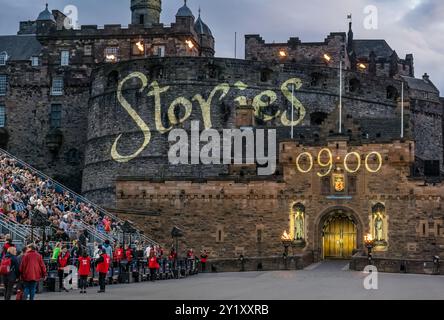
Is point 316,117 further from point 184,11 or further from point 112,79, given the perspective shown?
point 184,11

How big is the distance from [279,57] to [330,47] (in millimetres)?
4403

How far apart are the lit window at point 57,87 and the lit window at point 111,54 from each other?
161 inches

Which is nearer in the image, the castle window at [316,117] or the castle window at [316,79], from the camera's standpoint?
the castle window at [316,117]

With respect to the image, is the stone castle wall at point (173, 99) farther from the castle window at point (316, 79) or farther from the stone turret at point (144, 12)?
the stone turret at point (144, 12)

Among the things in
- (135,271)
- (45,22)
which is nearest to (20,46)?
(45,22)

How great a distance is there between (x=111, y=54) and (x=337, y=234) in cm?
2823

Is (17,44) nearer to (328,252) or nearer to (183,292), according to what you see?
(328,252)

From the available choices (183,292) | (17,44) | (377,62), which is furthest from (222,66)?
(183,292)

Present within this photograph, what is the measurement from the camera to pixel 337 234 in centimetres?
4756

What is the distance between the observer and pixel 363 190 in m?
46.4

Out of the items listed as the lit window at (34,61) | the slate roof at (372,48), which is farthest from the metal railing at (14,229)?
the slate roof at (372,48)

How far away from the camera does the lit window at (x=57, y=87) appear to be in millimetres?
65938

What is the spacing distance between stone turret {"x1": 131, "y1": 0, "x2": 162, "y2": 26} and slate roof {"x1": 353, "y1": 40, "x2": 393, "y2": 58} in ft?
78.7

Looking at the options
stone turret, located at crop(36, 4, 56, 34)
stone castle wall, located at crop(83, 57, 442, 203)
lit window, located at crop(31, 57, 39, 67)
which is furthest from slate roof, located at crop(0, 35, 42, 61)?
stone castle wall, located at crop(83, 57, 442, 203)
